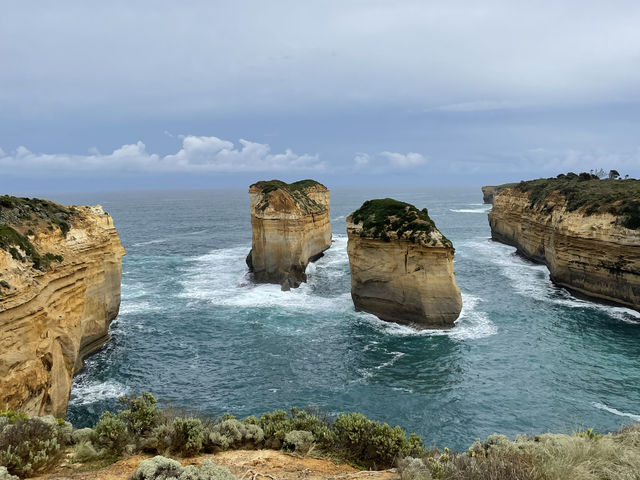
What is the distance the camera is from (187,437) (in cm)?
1141

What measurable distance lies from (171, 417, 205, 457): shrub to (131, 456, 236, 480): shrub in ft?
8.19

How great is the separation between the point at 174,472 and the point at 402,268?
2471 centimetres

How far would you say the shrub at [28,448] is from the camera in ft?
30.1

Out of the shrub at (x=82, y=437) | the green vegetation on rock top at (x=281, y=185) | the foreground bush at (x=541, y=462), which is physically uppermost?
the green vegetation on rock top at (x=281, y=185)

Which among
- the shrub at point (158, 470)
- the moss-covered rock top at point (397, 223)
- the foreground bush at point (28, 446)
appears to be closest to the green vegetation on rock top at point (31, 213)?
the foreground bush at point (28, 446)

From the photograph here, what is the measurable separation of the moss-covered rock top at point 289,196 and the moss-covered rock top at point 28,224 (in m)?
21.4

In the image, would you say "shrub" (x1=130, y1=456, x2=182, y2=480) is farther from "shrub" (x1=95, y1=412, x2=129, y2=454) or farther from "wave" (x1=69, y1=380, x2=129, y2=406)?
"wave" (x1=69, y1=380, x2=129, y2=406)

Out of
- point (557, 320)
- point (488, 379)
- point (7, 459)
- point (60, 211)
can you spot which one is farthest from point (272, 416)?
point (557, 320)

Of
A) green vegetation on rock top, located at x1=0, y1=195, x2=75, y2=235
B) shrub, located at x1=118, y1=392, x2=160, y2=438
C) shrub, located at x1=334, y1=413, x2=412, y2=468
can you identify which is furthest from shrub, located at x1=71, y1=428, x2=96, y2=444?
green vegetation on rock top, located at x1=0, y1=195, x2=75, y2=235

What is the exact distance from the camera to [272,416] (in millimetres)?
13539

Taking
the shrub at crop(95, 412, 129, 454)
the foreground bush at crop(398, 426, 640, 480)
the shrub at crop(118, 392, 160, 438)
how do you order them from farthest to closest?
the shrub at crop(118, 392, 160, 438) → the shrub at crop(95, 412, 129, 454) → the foreground bush at crop(398, 426, 640, 480)

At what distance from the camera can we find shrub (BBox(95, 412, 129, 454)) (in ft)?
37.0

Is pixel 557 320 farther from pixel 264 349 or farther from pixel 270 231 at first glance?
pixel 270 231

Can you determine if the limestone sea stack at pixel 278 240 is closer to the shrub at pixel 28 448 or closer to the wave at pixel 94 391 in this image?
the wave at pixel 94 391
